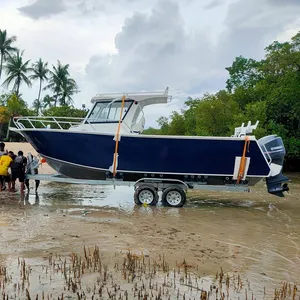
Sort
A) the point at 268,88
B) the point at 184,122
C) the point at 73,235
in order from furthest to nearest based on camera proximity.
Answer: the point at 184,122
the point at 268,88
the point at 73,235

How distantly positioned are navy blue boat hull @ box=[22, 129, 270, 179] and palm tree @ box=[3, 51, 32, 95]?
139ft

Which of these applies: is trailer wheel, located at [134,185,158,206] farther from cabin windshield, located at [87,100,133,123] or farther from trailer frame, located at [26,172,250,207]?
cabin windshield, located at [87,100,133,123]

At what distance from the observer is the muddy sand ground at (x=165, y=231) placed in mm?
5656

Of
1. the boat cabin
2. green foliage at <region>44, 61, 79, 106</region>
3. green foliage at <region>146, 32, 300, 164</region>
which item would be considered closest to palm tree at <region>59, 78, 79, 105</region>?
green foliage at <region>44, 61, 79, 106</region>

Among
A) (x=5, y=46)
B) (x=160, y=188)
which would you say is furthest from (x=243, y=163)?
(x=5, y=46)

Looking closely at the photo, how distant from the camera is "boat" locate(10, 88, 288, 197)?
395 inches

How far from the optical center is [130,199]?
37.7 ft

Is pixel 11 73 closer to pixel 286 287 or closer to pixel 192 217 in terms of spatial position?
pixel 192 217

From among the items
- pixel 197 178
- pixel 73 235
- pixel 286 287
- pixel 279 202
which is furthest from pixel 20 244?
pixel 279 202

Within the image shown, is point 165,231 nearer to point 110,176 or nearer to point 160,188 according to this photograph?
point 160,188

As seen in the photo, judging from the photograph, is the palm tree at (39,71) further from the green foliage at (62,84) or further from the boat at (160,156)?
the boat at (160,156)

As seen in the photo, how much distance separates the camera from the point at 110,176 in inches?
412

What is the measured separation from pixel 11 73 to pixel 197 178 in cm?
4452

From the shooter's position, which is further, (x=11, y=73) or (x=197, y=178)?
(x=11, y=73)
